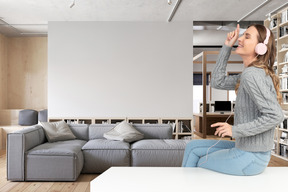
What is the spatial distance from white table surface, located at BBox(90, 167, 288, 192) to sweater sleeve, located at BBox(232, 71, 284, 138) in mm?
241

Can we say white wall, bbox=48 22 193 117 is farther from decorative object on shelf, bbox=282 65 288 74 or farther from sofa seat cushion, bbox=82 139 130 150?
sofa seat cushion, bbox=82 139 130 150

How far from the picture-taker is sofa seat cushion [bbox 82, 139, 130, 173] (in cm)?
433

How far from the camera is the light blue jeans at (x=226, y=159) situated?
148 cm

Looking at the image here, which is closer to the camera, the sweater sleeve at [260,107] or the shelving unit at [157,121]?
the sweater sleeve at [260,107]

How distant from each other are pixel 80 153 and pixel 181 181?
3.01 metres

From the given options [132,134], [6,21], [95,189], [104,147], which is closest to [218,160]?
[95,189]

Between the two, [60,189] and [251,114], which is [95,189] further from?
[60,189]

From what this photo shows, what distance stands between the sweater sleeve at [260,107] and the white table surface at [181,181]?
241 mm

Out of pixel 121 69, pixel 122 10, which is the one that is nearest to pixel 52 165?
pixel 121 69

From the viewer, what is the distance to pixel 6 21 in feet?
22.8

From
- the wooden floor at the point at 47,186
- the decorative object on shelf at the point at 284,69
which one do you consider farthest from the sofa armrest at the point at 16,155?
the decorative object on shelf at the point at 284,69

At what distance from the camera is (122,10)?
20.1ft

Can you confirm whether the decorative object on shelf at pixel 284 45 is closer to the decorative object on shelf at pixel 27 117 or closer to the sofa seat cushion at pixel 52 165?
the sofa seat cushion at pixel 52 165

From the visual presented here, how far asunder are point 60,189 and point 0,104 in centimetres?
515
